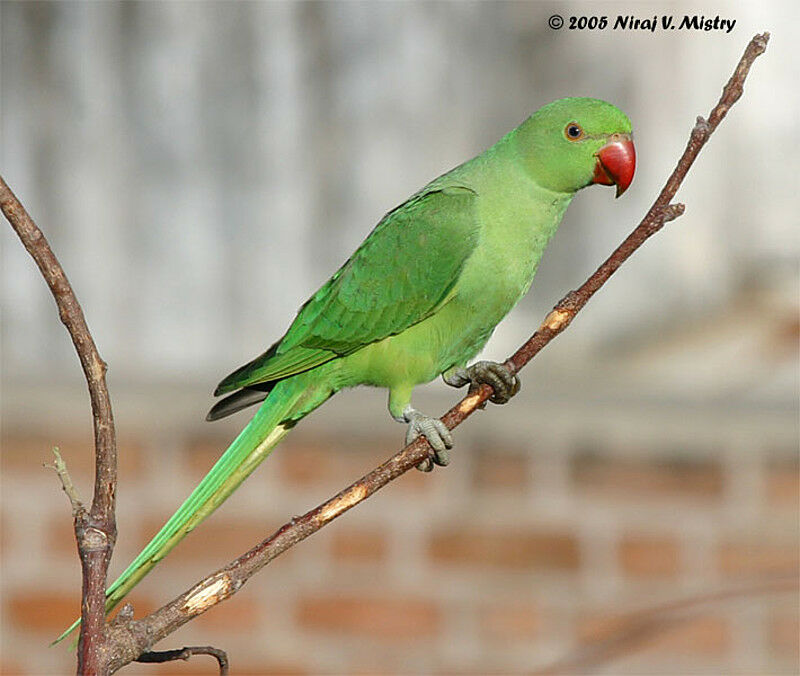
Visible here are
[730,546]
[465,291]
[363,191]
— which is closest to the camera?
[465,291]

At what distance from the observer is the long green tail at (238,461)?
803mm

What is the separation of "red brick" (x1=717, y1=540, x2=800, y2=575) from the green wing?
0.71 m

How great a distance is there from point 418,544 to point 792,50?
88 cm

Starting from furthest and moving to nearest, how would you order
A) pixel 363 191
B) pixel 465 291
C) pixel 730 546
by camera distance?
pixel 363 191 → pixel 730 546 → pixel 465 291

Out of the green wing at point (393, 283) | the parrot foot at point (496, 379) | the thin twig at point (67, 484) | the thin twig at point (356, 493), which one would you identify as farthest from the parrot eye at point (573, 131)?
the thin twig at point (67, 484)

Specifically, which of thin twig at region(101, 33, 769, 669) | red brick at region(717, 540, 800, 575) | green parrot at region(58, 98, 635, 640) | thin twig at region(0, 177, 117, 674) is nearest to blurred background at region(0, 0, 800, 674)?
red brick at region(717, 540, 800, 575)

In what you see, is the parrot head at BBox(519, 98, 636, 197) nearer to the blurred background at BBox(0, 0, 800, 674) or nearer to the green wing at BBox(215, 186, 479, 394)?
the green wing at BBox(215, 186, 479, 394)

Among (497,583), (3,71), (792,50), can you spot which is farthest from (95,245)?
(792,50)

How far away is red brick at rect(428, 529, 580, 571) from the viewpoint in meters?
1.51

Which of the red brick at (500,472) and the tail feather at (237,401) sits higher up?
the red brick at (500,472)

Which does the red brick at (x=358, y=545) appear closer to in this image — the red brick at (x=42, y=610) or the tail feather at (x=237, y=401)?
the red brick at (x=42, y=610)

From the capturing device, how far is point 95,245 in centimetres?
163

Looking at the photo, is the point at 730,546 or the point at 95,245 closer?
the point at 730,546

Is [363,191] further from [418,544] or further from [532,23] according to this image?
[418,544]
